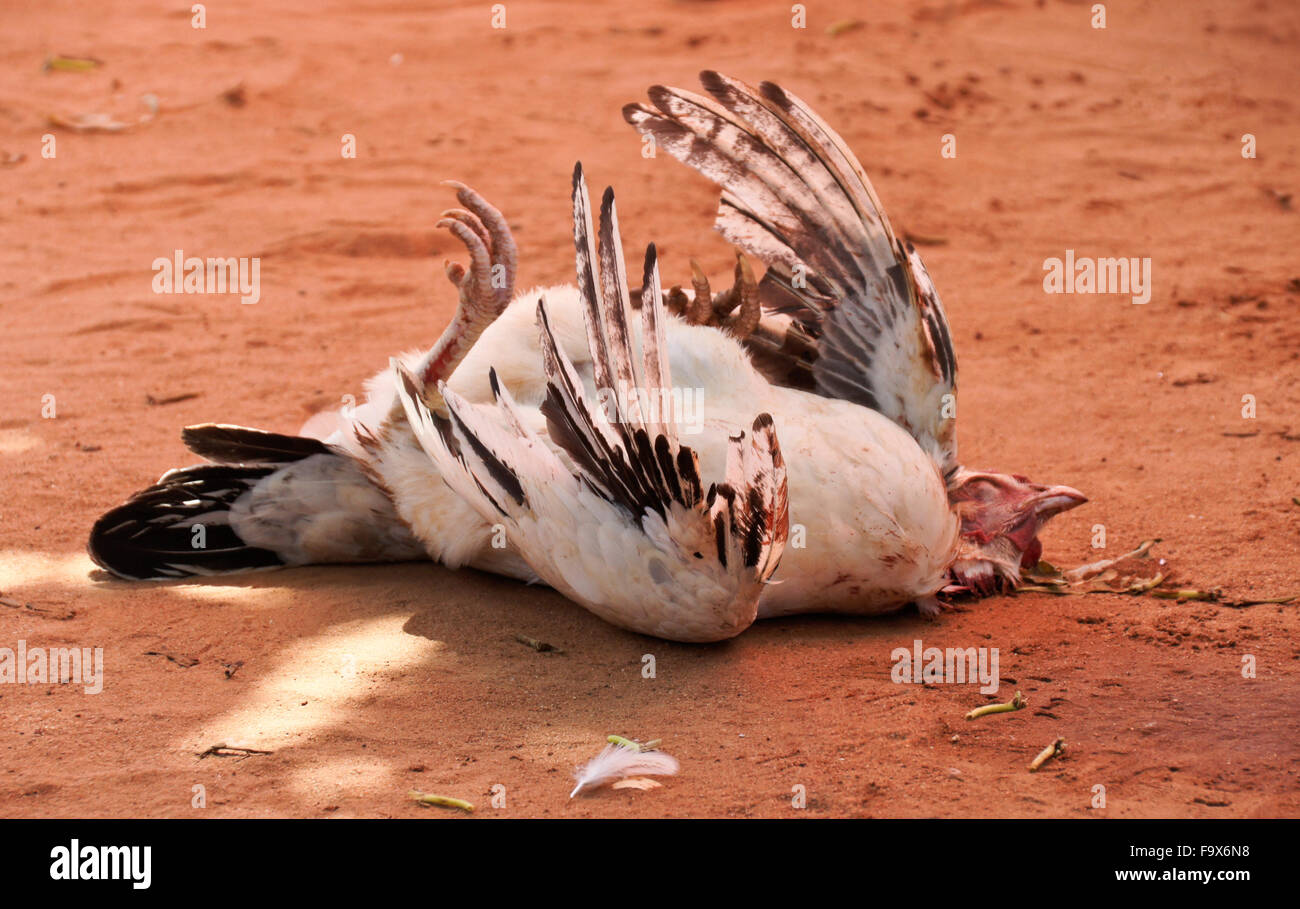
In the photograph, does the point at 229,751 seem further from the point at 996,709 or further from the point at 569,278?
the point at 569,278

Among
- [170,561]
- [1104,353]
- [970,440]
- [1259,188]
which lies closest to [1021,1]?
[1259,188]

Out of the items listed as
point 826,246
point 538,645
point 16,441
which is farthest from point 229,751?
point 16,441

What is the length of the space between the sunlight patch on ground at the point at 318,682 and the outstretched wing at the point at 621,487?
420 millimetres

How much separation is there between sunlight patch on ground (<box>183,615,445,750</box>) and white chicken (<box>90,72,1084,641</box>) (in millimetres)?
324

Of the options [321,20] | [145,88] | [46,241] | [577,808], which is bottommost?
[577,808]

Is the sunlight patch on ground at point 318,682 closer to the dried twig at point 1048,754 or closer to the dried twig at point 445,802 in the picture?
the dried twig at point 445,802

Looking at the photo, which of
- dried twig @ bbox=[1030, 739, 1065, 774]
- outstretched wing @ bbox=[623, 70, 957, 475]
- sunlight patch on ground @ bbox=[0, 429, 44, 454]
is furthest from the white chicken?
sunlight patch on ground @ bbox=[0, 429, 44, 454]

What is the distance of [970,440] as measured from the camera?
4.61 meters

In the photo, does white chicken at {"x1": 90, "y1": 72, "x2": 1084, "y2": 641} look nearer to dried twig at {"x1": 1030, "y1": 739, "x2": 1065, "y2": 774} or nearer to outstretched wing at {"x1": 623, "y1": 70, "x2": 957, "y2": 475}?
outstretched wing at {"x1": 623, "y1": 70, "x2": 957, "y2": 475}

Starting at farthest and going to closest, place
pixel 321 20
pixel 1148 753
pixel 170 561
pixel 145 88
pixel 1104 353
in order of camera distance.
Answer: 1. pixel 321 20
2. pixel 145 88
3. pixel 1104 353
4. pixel 170 561
5. pixel 1148 753

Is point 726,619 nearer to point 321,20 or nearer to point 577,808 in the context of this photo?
point 577,808

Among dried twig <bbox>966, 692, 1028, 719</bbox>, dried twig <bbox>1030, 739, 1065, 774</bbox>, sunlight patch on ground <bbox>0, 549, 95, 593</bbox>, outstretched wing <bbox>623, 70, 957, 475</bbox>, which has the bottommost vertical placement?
dried twig <bbox>1030, 739, 1065, 774</bbox>

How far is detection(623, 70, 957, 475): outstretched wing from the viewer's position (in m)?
3.54

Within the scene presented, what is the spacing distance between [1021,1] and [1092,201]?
13.0ft
